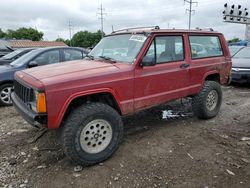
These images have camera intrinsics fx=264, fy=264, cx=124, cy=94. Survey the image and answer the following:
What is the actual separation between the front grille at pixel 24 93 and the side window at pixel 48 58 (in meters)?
3.33

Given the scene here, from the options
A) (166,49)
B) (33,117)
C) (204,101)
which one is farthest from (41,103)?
(204,101)

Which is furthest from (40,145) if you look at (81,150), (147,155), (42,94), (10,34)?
(10,34)

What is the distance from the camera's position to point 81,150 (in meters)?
3.66

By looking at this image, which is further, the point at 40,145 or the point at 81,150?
the point at 40,145

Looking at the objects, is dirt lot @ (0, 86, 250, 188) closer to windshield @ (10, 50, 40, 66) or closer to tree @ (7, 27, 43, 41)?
windshield @ (10, 50, 40, 66)

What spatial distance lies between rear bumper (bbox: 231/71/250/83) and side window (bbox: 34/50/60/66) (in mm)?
6057

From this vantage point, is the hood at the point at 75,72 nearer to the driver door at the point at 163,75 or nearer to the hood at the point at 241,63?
the driver door at the point at 163,75

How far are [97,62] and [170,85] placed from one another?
1379mm

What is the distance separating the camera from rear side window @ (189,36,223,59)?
5277mm

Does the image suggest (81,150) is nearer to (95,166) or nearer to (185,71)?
(95,166)

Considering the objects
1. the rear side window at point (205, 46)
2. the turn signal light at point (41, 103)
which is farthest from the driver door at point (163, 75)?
the turn signal light at point (41, 103)

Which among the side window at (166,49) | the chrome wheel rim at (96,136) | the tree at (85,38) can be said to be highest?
the tree at (85,38)

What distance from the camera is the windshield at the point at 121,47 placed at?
4.32 meters

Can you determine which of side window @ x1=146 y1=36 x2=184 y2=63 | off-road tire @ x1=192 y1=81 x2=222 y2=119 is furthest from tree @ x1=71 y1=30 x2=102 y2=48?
side window @ x1=146 y1=36 x2=184 y2=63
